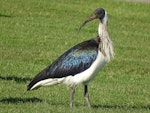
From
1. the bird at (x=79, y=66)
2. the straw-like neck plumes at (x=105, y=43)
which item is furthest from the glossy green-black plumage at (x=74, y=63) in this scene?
the straw-like neck plumes at (x=105, y=43)

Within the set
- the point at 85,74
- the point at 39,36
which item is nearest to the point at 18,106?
the point at 85,74

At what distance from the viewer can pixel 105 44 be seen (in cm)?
1195

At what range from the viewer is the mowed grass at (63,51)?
12555 millimetres

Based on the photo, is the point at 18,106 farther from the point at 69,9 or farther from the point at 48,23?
the point at 69,9

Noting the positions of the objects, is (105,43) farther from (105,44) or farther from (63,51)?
(63,51)

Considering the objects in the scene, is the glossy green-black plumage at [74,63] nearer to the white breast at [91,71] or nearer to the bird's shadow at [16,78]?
the white breast at [91,71]

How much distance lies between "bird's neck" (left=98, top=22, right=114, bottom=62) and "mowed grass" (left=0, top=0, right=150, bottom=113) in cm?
93

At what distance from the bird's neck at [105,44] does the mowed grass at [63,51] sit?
3.04ft

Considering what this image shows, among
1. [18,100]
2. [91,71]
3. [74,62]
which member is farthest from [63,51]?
[91,71]

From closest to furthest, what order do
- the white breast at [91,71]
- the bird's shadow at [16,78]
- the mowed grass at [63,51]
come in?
the white breast at [91,71] < the mowed grass at [63,51] < the bird's shadow at [16,78]

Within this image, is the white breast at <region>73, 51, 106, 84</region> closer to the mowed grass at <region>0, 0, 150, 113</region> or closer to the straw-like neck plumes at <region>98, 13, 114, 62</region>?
the straw-like neck plumes at <region>98, 13, 114, 62</region>

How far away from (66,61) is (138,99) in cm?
243

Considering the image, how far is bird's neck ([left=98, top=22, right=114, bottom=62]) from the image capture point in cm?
1188

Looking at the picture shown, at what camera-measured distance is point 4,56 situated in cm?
1889
